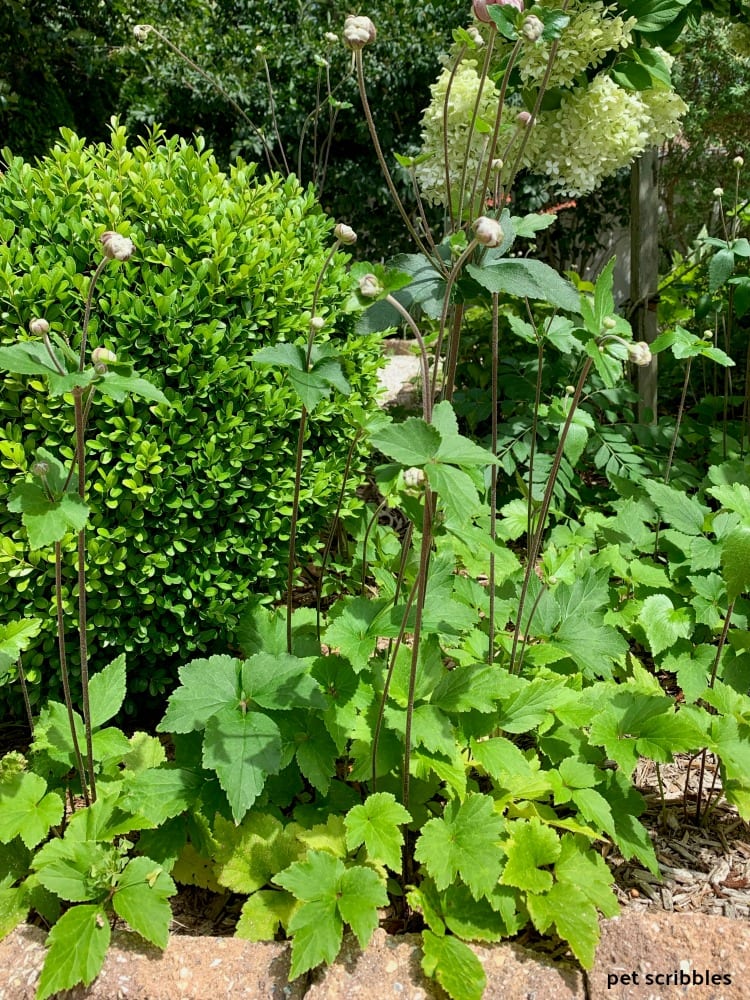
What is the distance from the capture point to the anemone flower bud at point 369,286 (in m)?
1.04

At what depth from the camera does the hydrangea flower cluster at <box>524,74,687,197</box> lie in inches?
89.5

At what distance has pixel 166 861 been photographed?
1.43 metres

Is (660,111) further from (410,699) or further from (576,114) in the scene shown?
(410,699)

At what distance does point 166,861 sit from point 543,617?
1.04 m

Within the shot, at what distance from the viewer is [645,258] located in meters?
3.27

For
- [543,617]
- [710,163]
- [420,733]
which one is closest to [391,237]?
[710,163]

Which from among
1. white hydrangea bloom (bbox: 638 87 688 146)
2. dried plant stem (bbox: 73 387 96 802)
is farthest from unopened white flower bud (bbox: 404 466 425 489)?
white hydrangea bloom (bbox: 638 87 688 146)

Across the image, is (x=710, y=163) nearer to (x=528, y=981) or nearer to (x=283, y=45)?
(x=283, y=45)

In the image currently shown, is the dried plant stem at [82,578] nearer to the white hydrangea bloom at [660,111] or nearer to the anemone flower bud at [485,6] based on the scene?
the anemone flower bud at [485,6]

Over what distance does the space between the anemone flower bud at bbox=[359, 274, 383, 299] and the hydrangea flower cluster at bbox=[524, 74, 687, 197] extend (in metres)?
1.66

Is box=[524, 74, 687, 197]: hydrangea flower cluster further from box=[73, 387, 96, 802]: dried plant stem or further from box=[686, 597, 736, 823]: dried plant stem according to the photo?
box=[73, 387, 96, 802]: dried plant stem

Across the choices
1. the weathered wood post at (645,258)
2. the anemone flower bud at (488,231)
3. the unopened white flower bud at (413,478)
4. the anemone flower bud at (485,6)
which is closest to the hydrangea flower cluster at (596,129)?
the weathered wood post at (645,258)

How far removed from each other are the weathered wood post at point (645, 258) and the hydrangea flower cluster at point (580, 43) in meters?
1.10

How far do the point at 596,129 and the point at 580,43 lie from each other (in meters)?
0.27
